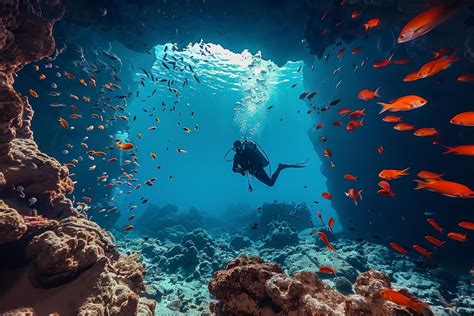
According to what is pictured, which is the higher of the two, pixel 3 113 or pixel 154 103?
pixel 154 103

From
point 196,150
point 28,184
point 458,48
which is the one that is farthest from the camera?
point 196,150

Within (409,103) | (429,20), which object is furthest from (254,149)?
(429,20)

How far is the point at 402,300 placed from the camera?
3047 mm

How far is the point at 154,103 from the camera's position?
145 feet

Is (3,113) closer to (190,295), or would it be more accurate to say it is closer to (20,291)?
(20,291)

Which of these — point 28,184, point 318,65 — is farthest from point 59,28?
point 318,65

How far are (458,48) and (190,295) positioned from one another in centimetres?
1655

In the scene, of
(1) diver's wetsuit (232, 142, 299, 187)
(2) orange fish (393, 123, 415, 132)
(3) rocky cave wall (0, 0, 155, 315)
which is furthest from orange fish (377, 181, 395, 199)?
(3) rocky cave wall (0, 0, 155, 315)

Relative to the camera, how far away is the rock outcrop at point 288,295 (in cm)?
319

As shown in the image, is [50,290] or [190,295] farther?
[190,295]

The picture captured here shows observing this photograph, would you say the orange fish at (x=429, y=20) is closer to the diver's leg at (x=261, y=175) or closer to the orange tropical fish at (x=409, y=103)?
the orange tropical fish at (x=409, y=103)

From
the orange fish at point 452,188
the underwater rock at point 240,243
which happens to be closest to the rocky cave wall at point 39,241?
the orange fish at point 452,188

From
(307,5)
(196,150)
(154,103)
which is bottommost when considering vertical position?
(196,150)

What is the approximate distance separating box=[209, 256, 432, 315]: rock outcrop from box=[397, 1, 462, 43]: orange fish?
330cm
